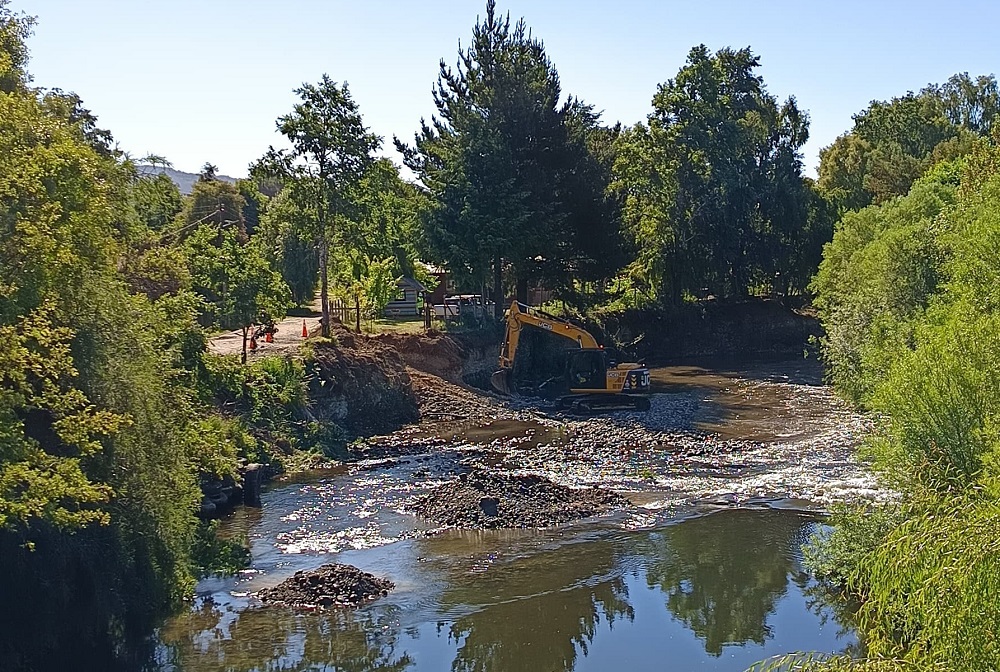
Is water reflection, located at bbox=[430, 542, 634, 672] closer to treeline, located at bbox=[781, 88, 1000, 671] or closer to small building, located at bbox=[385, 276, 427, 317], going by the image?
treeline, located at bbox=[781, 88, 1000, 671]

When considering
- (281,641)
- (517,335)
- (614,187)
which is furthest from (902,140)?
(281,641)

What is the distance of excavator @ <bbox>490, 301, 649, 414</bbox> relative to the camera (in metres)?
38.4

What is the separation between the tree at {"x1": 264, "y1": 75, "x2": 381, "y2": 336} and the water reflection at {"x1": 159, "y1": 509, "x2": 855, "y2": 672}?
20.0m

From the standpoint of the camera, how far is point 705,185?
57594mm

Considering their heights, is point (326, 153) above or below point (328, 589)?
above

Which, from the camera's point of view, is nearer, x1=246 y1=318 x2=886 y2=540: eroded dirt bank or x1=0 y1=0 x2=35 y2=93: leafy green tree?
x1=0 y1=0 x2=35 y2=93: leafy green tree

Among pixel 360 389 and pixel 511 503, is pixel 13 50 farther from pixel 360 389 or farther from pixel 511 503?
pixel 360 389

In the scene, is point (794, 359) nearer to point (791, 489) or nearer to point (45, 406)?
point (791, 489)

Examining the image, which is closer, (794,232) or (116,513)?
(116,513)

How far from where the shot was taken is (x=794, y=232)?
59.7m

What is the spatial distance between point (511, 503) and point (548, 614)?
6433 mm

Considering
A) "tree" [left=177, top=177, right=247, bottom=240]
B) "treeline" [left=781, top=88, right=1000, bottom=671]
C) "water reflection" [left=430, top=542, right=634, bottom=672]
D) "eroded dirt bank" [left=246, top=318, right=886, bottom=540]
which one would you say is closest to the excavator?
"eroded dirt bank" [left=246, top=318, right=886, bottom=540]

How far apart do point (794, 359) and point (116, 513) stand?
4554 centimetres

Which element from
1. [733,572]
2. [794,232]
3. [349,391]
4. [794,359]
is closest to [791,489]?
[733,572]
